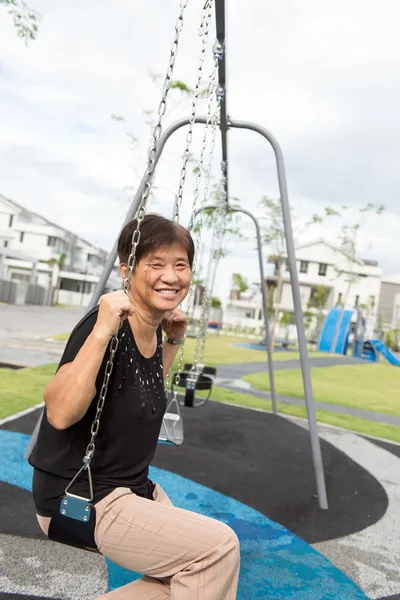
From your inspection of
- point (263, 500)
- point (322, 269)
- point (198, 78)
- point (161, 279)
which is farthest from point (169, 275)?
point (322, 269)

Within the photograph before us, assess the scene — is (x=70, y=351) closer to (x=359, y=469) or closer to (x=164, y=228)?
(x=164, y=228)

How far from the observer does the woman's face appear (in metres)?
1.63

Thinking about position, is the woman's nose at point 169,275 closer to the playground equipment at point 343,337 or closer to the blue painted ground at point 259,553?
the blue painted ground at point 259,553

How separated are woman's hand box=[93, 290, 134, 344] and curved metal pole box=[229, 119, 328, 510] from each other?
2.24m

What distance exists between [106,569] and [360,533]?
1524mm

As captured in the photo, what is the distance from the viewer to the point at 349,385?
1138 cm

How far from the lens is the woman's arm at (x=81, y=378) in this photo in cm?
138

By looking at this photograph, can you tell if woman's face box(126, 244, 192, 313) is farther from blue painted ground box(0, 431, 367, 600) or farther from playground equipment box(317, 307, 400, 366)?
playground equipment box(317, 307, 400, 366)

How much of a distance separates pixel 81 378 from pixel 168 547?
47cm

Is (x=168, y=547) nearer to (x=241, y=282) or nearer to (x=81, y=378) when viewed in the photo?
(x=81, y=378)

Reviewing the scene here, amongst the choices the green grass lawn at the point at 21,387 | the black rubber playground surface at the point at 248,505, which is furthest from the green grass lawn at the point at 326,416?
the green grass lawn at the point at 21,387

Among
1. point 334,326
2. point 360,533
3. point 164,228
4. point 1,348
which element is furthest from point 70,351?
point 334,326

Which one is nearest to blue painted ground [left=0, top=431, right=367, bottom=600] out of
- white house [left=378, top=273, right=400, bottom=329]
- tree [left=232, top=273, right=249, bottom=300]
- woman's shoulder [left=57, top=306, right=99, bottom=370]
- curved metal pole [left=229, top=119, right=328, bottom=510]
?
curved metal pole [left=229, top=119, right=328, bottom=510]

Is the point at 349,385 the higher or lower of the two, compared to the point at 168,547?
lower
